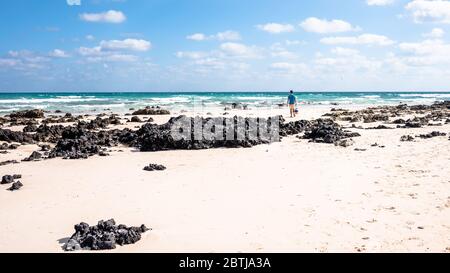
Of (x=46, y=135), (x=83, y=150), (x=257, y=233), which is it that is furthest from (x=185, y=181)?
(x=46, y=135)

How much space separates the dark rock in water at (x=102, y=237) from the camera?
192 inches

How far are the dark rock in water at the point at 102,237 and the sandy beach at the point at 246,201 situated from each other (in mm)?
115

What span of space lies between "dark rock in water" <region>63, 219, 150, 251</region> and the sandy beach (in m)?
0.12

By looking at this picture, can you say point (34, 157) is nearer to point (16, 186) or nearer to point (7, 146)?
point (7, 146)

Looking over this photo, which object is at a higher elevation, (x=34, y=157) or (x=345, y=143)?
(x=345, y=143)

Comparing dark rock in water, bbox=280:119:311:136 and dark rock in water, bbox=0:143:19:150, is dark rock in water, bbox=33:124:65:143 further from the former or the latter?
dark rock in water, bbox=280:119:311:136

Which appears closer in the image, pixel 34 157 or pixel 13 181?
pixel 13 181

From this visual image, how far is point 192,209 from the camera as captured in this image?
20.6 ft

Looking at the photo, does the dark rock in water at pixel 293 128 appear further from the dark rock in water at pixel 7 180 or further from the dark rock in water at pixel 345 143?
the dark rock in water at pixel 7 180

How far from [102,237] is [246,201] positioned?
2459 millimetres

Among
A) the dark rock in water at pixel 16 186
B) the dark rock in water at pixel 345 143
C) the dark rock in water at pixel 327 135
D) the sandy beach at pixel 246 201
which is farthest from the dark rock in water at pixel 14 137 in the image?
the dark rock in water at pixel 345 143

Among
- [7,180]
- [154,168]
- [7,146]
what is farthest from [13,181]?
[7,146]

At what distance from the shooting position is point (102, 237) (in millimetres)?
4934

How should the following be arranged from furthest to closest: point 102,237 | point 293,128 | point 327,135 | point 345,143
→ point 293,128 → point 327,135 → point 345,143 → point 102,237
